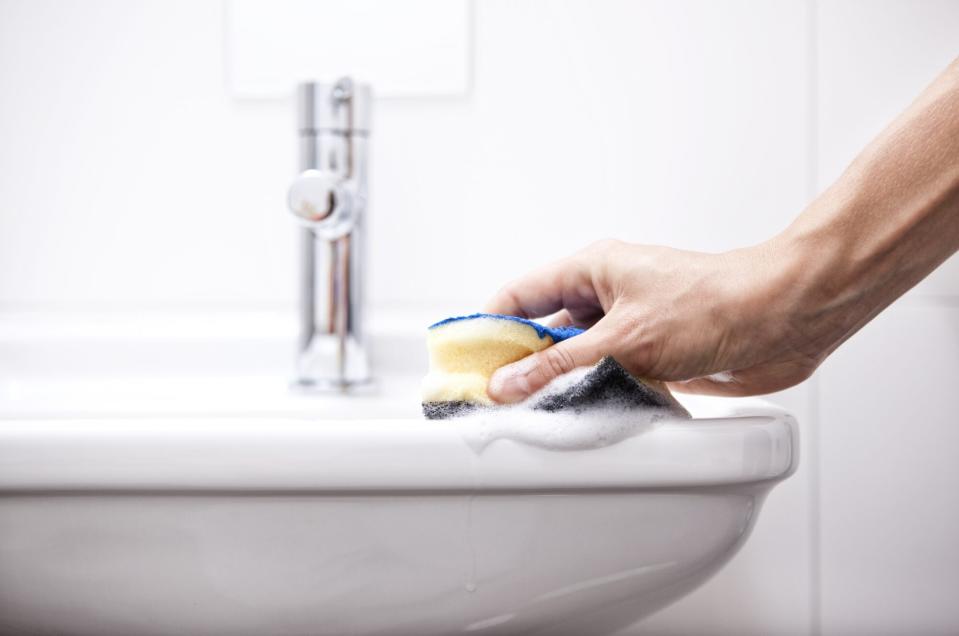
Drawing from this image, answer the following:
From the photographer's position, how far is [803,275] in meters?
0.46

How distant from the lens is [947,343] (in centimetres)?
82

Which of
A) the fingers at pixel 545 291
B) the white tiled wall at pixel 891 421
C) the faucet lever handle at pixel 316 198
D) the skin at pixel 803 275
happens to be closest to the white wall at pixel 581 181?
the white tiled wall at pixel 891 421

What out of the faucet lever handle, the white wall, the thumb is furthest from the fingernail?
the white wall

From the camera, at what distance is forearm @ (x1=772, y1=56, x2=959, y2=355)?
45 centimetres

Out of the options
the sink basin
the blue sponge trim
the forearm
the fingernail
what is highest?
the forearm

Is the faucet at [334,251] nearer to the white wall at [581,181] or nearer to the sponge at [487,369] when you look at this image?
the white wall at [581,181]

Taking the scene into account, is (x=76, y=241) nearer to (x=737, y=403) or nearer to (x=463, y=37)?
(x=463, y=37)

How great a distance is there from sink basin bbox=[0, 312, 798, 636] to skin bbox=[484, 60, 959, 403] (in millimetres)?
46

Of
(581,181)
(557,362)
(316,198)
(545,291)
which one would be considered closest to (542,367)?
(557,362)

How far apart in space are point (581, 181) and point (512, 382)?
17.8 inches

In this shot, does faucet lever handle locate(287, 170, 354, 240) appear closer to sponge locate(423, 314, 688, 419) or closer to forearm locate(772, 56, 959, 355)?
sponge locate(423, 314, 688, 419)

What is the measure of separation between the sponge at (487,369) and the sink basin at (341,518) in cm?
2

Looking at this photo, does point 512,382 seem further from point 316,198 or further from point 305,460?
point 316,198

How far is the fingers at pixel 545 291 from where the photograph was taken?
21.7 inches
